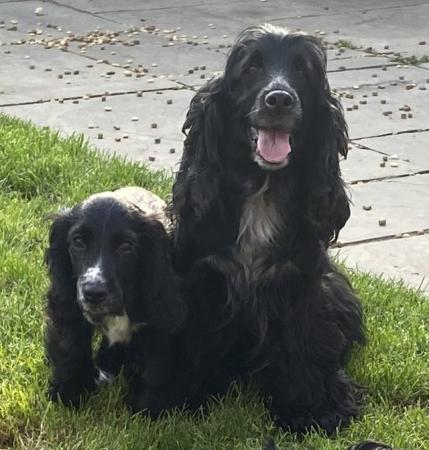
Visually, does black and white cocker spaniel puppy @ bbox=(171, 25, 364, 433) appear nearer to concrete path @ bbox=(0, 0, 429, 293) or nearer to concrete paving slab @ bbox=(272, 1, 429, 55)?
concrete path @ bbox=(0, 0, 429, 293)

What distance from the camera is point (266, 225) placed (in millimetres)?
4543

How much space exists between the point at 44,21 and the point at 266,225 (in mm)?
9417

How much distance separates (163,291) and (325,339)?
72 cm

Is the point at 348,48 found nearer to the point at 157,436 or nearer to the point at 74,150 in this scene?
the point at 74,150

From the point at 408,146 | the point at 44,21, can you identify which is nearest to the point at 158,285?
the point at 408,146

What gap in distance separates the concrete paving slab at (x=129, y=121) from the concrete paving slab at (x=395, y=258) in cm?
174

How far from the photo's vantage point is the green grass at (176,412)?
4.45 metres

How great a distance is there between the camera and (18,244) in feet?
20.4

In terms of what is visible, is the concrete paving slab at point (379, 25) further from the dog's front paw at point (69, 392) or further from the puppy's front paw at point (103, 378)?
the dog's front paw at point (69, 392)

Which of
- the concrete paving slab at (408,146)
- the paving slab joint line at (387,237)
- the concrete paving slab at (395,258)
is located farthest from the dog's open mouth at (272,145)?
the concrete paving slab at (408,146)

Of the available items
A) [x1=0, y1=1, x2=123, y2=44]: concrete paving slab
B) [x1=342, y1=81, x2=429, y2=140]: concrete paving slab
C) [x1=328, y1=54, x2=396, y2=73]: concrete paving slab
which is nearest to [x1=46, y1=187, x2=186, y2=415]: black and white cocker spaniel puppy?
[x1=342, y1=81, x2=429, y2=140]: concrete paving slab

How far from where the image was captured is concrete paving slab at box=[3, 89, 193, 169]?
820cm

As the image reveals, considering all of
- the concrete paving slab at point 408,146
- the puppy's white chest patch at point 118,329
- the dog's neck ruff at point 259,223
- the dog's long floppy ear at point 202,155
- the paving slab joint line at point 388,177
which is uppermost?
the dog's long floppy ear at point 202,155

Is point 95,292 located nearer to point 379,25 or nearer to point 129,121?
point 129,121
